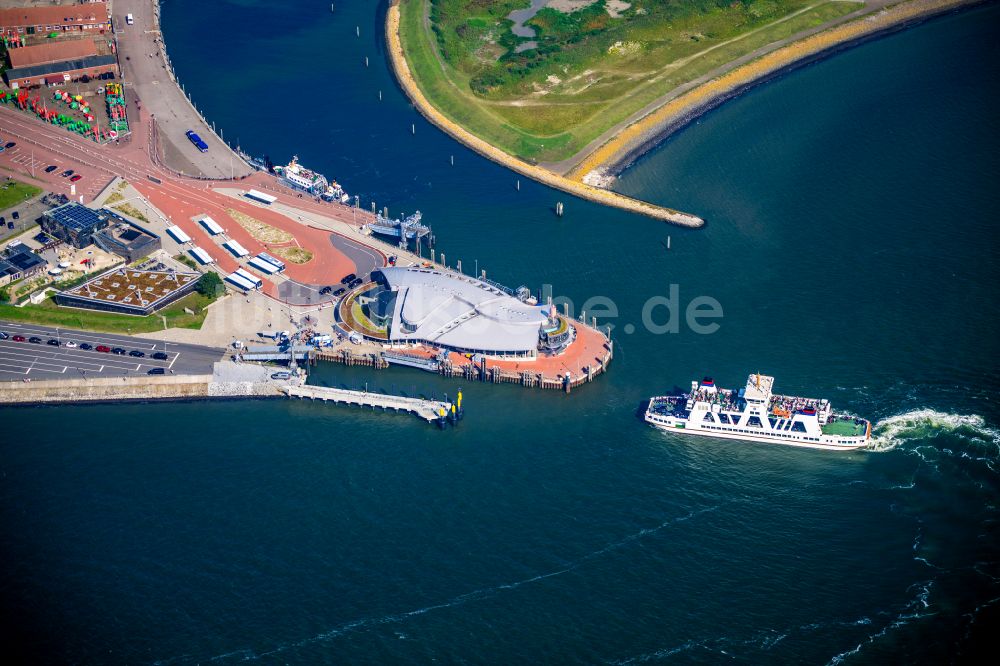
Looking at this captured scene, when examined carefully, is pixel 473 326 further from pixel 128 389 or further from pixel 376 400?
pixel 128 389

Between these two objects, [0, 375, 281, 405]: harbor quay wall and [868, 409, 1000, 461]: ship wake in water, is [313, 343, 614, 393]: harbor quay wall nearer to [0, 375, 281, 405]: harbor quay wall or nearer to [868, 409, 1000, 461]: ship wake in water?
[0, 375, 281, 405]: harbor quay wall

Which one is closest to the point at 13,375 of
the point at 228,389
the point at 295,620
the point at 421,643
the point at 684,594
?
the point at 228,389

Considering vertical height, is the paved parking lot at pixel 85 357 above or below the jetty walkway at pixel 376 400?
above

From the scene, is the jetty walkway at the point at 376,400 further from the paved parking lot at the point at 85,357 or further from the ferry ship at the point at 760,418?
the ferry ship at the point at 760,418

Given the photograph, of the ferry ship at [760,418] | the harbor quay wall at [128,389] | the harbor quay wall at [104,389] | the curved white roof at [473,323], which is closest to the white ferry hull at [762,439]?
the ferry ship at [760,418]

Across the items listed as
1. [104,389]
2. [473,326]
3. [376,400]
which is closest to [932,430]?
[473,326]

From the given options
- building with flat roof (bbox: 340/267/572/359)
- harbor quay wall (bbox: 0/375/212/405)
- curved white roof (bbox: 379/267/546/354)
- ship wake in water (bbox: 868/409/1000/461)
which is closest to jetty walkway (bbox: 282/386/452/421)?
building with flat roof (bbox: 340/267/572/359)
